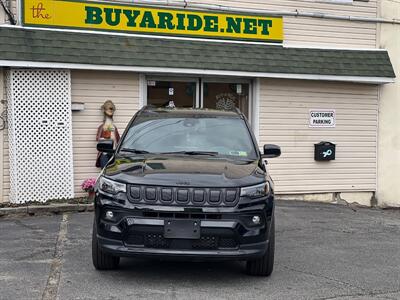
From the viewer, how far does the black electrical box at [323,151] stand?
12602 millimetres

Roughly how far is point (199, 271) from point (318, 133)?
724cm

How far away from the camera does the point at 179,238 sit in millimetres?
5324

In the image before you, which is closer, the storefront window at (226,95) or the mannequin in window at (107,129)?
the mannequin in window at (107,129)

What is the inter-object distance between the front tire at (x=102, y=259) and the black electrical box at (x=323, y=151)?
24.6 feet

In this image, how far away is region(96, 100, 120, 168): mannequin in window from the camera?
11.0 m

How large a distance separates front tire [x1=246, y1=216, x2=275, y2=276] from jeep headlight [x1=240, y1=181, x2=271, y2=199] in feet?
1.28

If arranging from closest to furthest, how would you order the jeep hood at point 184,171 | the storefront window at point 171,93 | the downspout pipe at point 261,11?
the jeep hood at point 184,171 → the downspout pipe at point 261,11 → the storefront window at point 171,93

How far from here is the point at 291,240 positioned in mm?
8297

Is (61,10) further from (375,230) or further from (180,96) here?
(375,230)

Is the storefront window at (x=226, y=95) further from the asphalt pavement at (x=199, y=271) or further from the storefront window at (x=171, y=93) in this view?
the asphalt pavement at (x=199, y=271)

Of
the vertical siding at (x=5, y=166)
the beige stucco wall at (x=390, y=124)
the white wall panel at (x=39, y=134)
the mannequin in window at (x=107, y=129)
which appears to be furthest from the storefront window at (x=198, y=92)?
the beige stucco wall at (x=390, y=124)

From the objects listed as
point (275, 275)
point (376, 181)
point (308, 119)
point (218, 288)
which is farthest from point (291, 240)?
point (376, 181)

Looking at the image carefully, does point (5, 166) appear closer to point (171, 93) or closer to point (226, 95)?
point (171, 93)

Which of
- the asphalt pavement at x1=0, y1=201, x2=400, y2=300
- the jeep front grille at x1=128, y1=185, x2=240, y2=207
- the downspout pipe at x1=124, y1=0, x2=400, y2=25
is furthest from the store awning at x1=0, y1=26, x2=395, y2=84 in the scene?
the jeep front grille at x1=128, y1=185, x2=240, y2=207
